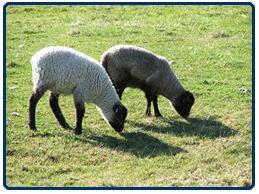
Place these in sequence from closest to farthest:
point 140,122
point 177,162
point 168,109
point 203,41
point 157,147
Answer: point 177,162 → point 157,147 → point 140,122 → point 168,109 → point 203,41

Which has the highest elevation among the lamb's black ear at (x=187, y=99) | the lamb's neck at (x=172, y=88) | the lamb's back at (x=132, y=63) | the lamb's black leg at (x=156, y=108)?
the lamb's back at (x=132, y=63)

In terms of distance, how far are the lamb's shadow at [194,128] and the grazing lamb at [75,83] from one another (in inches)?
34.1

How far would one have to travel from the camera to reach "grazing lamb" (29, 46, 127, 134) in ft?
38.8

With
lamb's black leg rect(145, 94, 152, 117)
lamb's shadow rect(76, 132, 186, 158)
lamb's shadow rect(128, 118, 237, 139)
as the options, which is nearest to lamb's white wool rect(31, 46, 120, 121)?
lamb's shadow rect(76, 132, 186, 158)

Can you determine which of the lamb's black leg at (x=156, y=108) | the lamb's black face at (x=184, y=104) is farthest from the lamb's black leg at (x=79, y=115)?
the lamb's black face at (x=184, y=104)

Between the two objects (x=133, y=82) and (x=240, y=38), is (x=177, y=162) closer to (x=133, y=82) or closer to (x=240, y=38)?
(x=133, y=82)

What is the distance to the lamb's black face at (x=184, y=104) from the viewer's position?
13.6 m

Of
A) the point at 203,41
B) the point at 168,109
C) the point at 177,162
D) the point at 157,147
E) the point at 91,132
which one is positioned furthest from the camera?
the point at 203,41

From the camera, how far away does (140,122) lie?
1320cm

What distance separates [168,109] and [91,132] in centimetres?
267

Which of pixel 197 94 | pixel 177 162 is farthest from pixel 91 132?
pixel 197 94

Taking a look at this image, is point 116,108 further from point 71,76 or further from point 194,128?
point 194,128

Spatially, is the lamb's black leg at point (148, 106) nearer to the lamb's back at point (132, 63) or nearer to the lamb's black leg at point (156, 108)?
the lamb's black leg at point (156, 108)

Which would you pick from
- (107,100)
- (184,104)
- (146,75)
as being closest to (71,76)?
(107,100)
